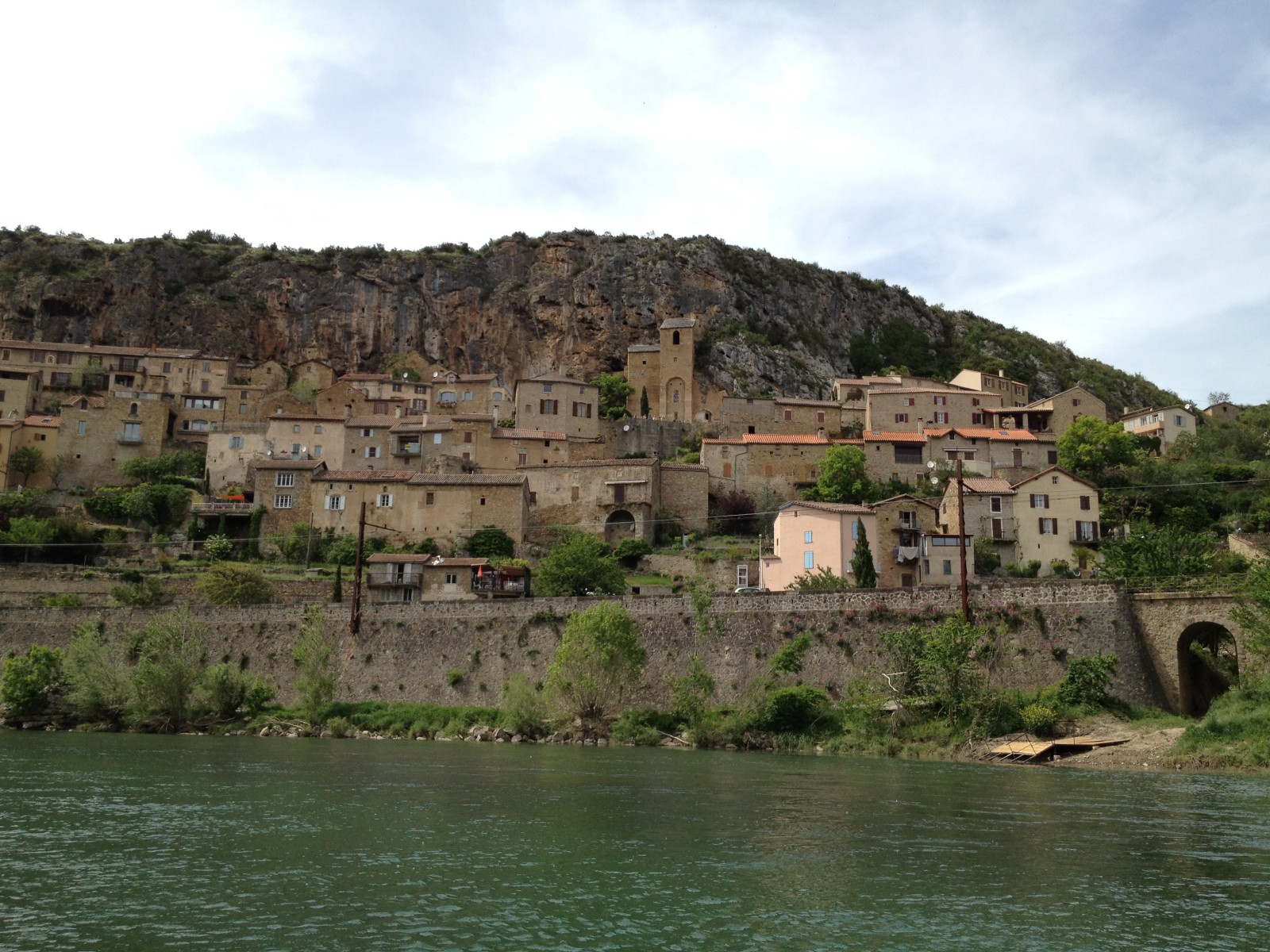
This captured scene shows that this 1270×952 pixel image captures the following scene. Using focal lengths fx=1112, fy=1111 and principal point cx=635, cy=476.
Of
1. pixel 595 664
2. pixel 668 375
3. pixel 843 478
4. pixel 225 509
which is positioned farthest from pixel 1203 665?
pixel 668 375

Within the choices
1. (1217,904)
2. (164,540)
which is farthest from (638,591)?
(1217,904)

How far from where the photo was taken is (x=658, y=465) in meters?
69.6

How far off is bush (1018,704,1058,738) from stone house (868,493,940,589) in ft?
64.5

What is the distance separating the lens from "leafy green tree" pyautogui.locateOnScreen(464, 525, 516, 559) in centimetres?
6244

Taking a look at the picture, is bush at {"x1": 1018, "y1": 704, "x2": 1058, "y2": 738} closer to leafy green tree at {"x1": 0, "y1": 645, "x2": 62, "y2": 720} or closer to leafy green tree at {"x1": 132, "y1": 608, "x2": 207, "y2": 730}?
leafy green tree at {"x1": 132, "y1": 608, "x2": 207, "y2": 730}

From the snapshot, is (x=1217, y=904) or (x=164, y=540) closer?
(x=1217, y=904)

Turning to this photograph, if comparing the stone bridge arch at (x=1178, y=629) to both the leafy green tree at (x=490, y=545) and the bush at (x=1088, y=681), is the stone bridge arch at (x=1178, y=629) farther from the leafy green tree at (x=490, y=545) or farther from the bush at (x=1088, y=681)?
the leafy green tree at (x=490, y=545)

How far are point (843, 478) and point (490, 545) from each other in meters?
21.8

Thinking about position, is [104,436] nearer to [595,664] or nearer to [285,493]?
[285,493]

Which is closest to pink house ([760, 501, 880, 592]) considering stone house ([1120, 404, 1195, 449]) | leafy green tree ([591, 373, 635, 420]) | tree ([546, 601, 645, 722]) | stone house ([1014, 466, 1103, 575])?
stone house ([1014, 466, 1103, 575])

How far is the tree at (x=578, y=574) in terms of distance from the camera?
179 ft

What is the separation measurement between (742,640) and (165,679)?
22.8m

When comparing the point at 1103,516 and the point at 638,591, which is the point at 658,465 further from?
the point at 1103,516

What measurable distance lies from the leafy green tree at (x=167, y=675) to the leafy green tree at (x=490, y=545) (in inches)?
743
